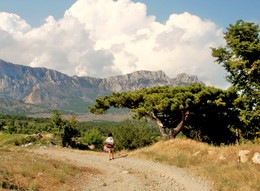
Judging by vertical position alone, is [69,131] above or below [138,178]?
below

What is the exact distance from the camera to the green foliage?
6569 cm

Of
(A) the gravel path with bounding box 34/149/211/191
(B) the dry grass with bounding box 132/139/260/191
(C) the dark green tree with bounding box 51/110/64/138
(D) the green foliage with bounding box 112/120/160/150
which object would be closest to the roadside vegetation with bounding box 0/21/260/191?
(B) the dry grass with bounding box 132/139/260/191

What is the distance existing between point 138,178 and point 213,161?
24.1 ft

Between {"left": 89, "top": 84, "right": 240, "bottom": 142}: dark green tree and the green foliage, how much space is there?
2312 centimetres

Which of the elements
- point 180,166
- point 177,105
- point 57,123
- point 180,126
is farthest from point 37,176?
point 57,123

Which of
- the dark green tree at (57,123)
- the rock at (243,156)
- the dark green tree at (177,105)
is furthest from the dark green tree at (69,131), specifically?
the rock at (243,156)

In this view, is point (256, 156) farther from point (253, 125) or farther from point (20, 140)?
point (20, 140)

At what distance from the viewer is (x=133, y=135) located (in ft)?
222

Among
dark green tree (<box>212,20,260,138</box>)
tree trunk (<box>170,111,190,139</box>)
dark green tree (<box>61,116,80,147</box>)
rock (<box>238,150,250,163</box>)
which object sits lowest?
dark green tree (<box>61,116,80,147</box>)

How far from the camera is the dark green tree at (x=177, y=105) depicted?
35066 mm

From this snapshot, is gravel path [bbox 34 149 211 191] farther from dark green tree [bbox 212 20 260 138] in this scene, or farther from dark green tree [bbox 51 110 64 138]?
dark green tree [bbox 51 110 64 138]

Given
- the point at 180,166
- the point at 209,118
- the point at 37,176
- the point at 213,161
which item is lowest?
the point at 37,176

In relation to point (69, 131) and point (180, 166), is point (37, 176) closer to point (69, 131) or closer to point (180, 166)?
point (180, 166)

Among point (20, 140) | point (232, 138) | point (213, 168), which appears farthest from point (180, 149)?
point (20, 140)
